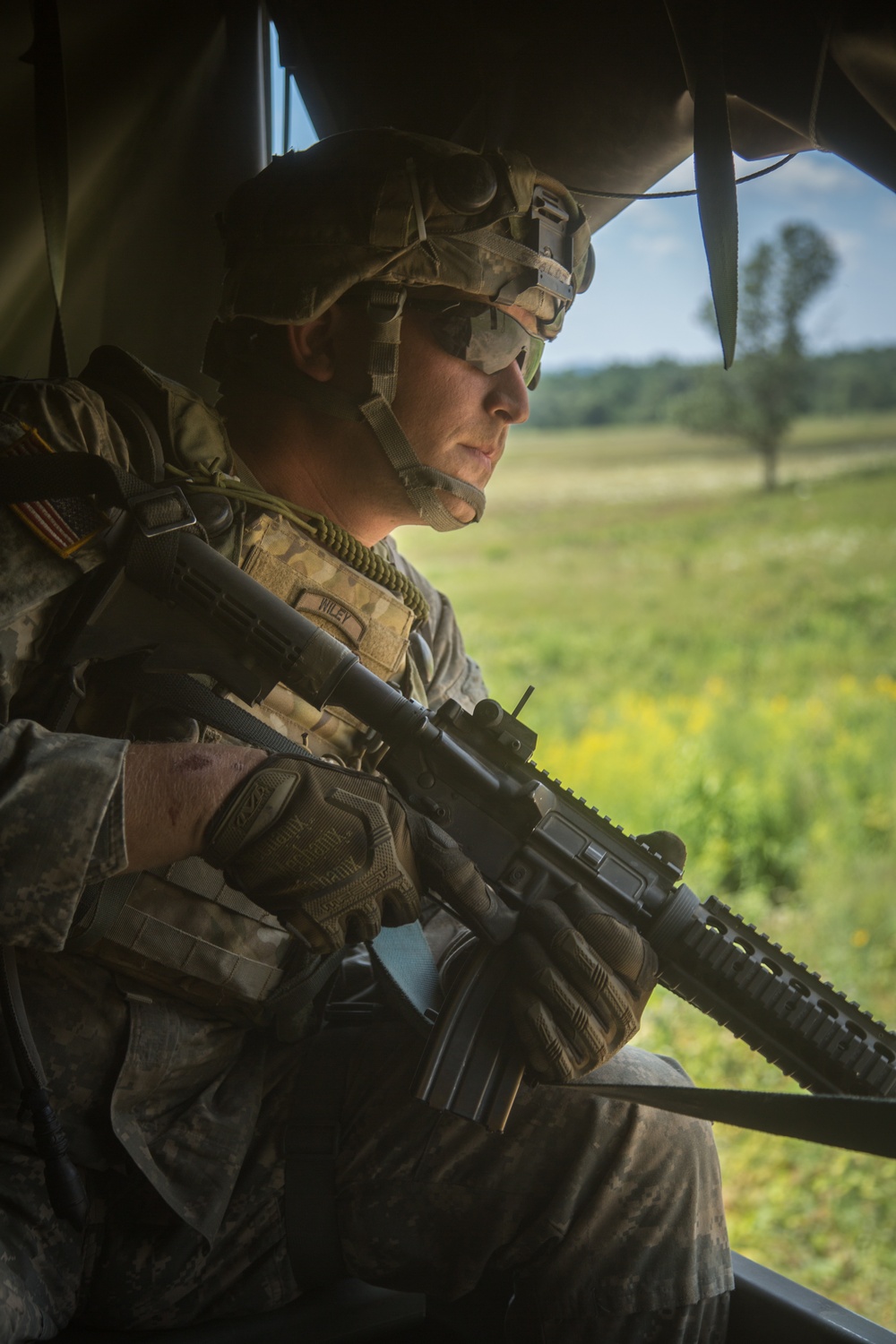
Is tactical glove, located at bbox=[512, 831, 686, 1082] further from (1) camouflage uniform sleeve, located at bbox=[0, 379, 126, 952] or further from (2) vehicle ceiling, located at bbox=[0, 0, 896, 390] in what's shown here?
(2) vehicle ceiling, located at bbox=[0, 0, 896, 390]

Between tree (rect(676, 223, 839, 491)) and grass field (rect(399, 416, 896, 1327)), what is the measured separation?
1.04 meters

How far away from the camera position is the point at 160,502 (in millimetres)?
1625

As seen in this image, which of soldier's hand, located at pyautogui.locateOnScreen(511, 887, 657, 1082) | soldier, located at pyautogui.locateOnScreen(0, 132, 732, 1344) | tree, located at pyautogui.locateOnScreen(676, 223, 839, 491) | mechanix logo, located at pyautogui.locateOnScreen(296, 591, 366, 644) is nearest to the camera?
soldier, located at pyautogui.locateOnScreen(0, 132, 732, 1344)

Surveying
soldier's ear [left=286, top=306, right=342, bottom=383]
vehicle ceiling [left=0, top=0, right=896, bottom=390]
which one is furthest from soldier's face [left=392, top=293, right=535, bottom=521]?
vehicle ceiling [left=0, top=0, right=896, bottom=390]

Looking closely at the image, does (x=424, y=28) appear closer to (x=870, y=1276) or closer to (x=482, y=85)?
(x=482, y=85)

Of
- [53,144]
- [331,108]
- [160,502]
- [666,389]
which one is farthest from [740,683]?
[160,502]

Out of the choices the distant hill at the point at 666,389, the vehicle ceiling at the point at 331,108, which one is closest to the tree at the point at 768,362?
the distant hill at the point at 666,389

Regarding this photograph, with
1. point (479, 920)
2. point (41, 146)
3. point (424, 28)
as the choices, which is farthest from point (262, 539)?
point (424, 28)

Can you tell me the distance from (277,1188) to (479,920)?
60 centimetres

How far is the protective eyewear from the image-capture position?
2064 millimetres

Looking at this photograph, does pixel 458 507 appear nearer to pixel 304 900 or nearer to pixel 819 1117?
pixel 304 900

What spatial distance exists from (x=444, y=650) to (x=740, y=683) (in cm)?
755

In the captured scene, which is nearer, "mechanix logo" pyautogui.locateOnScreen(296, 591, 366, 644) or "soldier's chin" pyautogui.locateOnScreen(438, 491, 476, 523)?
"mechanix logo" pyautogui.locateOnScreen(296, 591, 366, 644)

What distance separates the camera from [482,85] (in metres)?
2.23
